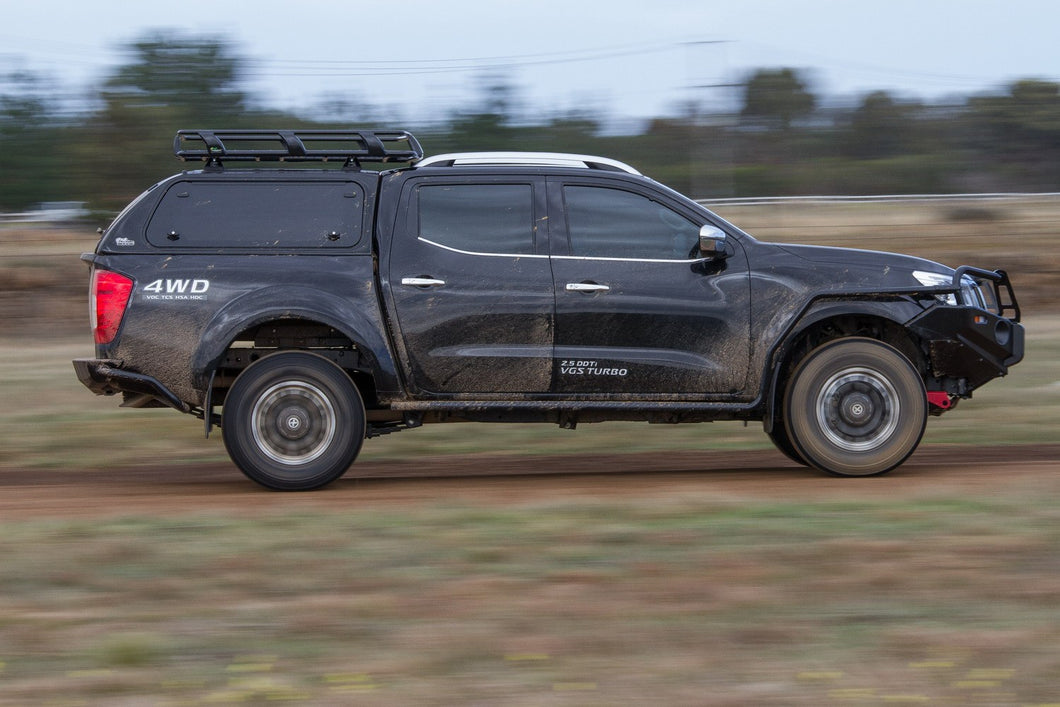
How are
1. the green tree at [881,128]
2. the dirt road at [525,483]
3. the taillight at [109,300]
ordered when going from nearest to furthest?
the dirt road at [525,483] → the taillight at [109,300] → the green tree at [881,128]

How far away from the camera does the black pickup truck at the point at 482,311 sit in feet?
25.6

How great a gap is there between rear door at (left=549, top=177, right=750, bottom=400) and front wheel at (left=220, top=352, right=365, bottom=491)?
134 cm

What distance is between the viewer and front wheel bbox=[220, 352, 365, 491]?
7789 millimetres

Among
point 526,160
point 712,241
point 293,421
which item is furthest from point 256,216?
point 712,241

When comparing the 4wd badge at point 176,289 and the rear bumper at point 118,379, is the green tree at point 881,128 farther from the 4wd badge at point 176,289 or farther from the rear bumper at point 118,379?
the rear bumper at point 118,379

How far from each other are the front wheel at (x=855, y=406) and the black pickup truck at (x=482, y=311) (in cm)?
1

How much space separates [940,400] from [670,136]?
25.1 m

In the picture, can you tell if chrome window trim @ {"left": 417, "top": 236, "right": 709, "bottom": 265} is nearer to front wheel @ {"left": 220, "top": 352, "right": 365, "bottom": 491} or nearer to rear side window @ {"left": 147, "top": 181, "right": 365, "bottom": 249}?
rear side window @ {"left": 147, "top": 181, "right": 365, "bottom": 249}

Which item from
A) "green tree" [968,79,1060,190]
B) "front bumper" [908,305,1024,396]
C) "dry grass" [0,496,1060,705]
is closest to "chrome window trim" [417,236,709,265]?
"front bumper" [908,305,1024,396]

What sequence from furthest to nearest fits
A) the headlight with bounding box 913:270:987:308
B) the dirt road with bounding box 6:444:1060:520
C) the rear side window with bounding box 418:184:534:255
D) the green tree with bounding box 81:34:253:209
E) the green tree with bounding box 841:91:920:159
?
the green tree with bounding box 841:91:920:159
the green tree with bounding box 81:34:253:209
the headlight with bounding box 913:270:987:308
the rear side window with bounding box 418:184:534:255
the dirt road with bounding box 6:444:1060:520

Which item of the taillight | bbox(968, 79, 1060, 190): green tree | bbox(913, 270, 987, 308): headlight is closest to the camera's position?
the taillight

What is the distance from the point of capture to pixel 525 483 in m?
8.39

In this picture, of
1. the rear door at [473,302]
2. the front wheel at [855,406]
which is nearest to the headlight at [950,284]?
the front wheel at [855,406]

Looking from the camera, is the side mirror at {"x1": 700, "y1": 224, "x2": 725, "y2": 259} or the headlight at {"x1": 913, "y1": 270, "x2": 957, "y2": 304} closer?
the side mirror at {"x1": 700, "y1": 224, "x2": 725, "y2": 259}
